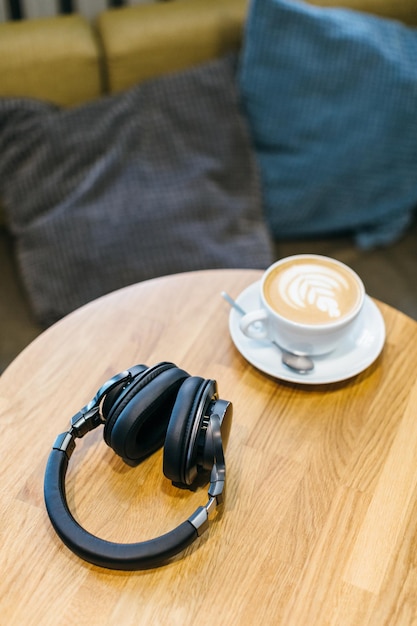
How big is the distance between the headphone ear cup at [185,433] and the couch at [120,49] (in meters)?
0.70

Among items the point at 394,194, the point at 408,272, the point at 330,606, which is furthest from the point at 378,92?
the point at 330,606

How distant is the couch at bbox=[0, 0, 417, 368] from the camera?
148 cm

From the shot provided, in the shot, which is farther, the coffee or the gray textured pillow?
the gray textured pillow

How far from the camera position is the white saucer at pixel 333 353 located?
950mm

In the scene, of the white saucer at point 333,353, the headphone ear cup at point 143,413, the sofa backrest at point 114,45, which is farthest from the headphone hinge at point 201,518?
the sofa backrest at point 114,45

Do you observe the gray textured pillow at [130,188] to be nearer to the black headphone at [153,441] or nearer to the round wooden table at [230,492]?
the round wooden table at [230,492]

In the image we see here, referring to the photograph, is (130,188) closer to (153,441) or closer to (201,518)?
(153,441)

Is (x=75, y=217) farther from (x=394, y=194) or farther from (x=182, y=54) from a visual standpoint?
(x=394, y=194)

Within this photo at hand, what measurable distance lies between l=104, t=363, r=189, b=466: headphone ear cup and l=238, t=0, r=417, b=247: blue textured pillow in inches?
32.7

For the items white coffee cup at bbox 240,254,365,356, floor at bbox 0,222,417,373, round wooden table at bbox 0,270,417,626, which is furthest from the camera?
floor at bbox 0,222,417,373

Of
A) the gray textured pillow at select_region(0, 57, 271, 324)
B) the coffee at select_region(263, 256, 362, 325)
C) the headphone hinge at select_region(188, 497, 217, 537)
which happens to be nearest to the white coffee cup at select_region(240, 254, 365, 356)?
the coffee at select_region(263, 256, 362, 325)

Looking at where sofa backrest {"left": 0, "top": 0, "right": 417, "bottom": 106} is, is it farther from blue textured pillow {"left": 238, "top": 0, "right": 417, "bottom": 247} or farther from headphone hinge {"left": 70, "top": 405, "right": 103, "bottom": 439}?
headphone hinge {"left": 70, "top": 405, "right": 103, "bottom": 439}

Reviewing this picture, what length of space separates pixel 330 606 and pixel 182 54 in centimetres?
124

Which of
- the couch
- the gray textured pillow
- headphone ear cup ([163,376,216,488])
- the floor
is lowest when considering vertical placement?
the floor
